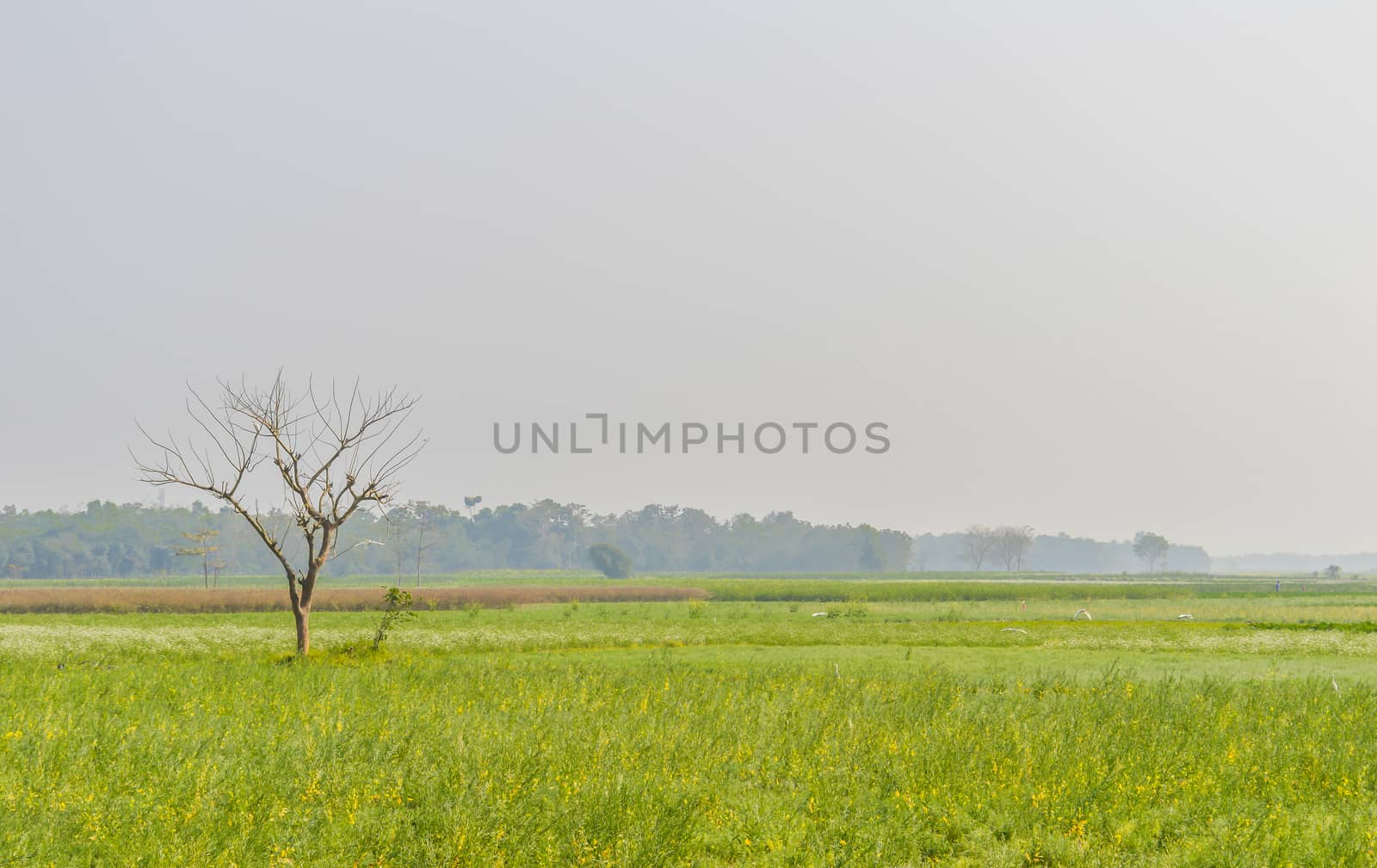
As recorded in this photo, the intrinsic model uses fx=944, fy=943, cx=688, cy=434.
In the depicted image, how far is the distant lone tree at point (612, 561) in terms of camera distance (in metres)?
169

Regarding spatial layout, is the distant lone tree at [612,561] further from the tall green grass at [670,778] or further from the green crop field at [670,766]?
the tall green grass at [670,778]

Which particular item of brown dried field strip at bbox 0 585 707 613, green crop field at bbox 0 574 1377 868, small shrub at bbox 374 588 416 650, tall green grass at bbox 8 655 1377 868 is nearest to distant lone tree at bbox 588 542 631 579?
brown dried field strip at bbox 0 585 707 613

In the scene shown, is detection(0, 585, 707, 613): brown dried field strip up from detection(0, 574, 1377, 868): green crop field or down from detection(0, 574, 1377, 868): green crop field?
down

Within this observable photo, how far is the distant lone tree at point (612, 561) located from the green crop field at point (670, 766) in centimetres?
14516

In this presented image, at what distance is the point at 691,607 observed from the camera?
57625 millimetres

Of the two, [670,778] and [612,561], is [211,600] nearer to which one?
[670,778]

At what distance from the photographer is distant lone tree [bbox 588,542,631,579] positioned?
169375 mm

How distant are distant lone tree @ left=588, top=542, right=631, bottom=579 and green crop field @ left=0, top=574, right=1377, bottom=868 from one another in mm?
145163

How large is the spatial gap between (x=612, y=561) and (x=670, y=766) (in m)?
159

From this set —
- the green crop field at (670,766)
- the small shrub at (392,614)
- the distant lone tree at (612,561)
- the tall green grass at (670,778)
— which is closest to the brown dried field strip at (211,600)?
the small shrub at (392,614)

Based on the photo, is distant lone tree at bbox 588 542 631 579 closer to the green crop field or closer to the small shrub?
the small shrub

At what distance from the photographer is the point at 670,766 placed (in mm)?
12820

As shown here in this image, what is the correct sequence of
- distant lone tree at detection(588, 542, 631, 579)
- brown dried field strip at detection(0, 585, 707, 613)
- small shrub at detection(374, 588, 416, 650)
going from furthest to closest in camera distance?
distant lone tree at detection(588, 542, 631, 579), brown dried field strip at detection(0, 585, 707, 613), small shrub at detection(374, 588, 416, 650)

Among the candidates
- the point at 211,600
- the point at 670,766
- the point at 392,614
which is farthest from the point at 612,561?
the point at 670,766
